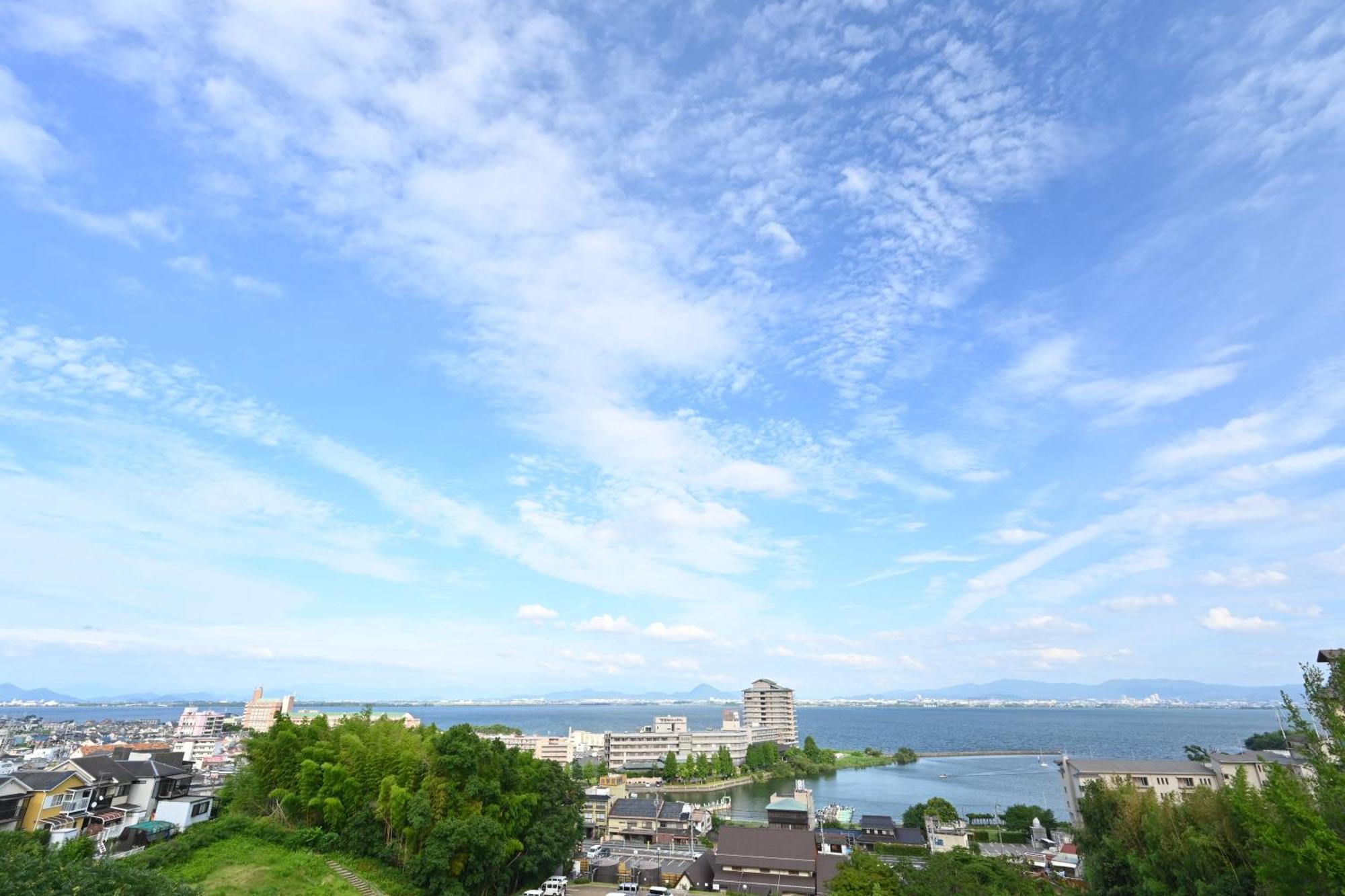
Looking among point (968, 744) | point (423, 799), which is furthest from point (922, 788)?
point (968, 744)

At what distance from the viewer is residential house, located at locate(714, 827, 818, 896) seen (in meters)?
21.0

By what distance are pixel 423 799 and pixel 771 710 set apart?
213ft

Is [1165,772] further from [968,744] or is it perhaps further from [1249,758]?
[968,744]

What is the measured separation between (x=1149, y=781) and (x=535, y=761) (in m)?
25.8

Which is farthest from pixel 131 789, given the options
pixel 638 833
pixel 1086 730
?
pixel 1086 730

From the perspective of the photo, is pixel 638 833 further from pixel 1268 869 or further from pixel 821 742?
pixel 821 742

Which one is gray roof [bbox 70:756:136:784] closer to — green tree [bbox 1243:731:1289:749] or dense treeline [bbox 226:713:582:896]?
dense treeline [bbox 226:713:582:896]

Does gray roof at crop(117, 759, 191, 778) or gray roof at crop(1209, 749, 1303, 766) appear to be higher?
gray roof at crop(1209, 749, 1303, 766)

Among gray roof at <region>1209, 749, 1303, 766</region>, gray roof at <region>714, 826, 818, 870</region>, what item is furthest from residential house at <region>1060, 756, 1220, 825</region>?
gray roof at <region>714, 826, 818, 870</region>

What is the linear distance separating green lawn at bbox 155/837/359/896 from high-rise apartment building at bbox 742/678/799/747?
61920 millimetres

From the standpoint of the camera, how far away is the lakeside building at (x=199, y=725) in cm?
7525

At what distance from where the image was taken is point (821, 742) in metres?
94.2

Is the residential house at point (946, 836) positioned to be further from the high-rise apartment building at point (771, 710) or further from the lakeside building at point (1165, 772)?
the high-rise apartment building at point (771, 710)

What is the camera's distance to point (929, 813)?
106 feet
